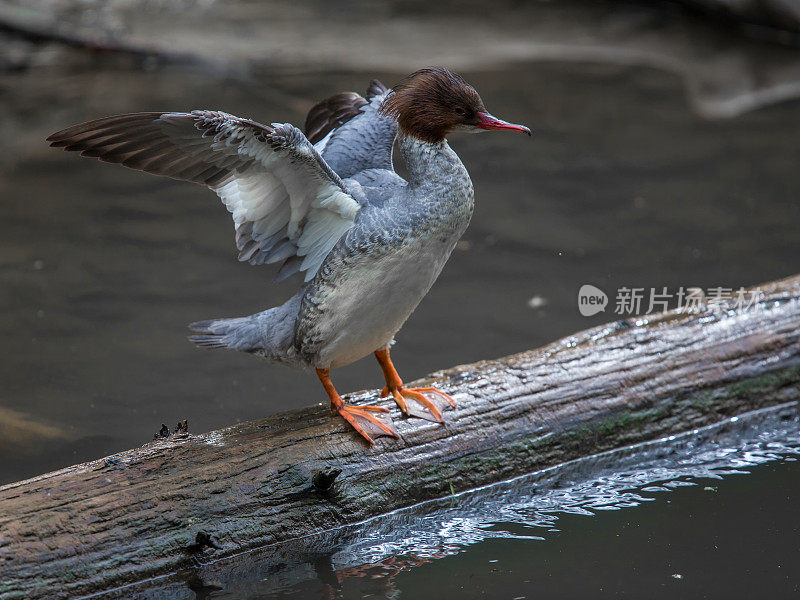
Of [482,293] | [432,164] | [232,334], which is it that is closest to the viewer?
[432,164]

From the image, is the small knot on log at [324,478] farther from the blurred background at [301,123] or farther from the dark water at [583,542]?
the blurred background at [301,123]

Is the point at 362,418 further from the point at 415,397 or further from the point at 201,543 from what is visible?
the point at 201,543

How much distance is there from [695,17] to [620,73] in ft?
4.32

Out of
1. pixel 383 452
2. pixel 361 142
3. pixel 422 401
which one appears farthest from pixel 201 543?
pixel 361 142

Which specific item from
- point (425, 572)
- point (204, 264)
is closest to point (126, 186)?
point (204, 264)

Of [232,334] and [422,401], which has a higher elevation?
[232,334]

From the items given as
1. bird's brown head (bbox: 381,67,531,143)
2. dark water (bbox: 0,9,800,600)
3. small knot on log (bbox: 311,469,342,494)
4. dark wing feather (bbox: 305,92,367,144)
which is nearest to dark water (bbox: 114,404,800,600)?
dark water (bbox: 0,9,800,600)

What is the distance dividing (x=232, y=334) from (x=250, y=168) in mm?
679

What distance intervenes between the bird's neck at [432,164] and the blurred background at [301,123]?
1.51m

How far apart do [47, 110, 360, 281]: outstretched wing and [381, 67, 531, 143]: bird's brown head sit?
1.06ft

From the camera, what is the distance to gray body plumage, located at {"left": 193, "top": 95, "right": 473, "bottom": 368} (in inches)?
117

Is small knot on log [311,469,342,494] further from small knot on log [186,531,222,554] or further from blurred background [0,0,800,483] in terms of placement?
blurred background [0,0,800,483]

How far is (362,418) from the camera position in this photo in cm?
326

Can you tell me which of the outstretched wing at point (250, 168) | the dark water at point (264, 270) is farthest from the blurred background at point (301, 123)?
the outstretched wing at point (250, 168)
